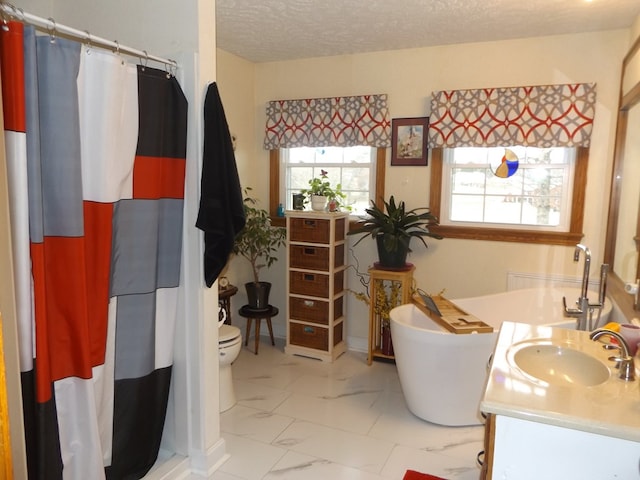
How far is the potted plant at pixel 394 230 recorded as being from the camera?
367 centimetres

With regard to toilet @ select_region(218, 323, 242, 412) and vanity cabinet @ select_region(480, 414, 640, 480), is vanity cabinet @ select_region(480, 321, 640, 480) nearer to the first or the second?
vanity cabinet @ select_region(480, 414, 640, 480)

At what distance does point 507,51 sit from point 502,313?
6.35 feet

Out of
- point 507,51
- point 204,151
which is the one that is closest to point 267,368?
point 204,151

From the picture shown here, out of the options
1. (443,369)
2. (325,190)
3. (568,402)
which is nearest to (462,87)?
(325,190)

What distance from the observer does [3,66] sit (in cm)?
154

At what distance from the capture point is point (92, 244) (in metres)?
1.92

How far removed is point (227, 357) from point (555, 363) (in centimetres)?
191

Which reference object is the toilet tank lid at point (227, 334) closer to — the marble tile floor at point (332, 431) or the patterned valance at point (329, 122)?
the marble tile floor at point (332, 431)

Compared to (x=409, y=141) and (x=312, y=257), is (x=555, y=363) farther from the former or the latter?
(x=409, y=141)

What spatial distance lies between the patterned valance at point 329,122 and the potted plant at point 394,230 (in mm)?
603

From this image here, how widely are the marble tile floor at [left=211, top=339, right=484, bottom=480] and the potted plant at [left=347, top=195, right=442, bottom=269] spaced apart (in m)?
0.92

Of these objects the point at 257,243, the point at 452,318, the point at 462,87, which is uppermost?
the point at 462,87

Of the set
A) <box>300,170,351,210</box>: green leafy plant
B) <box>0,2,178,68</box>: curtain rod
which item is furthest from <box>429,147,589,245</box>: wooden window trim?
<box>0,2,178,68</box>: curtain rod

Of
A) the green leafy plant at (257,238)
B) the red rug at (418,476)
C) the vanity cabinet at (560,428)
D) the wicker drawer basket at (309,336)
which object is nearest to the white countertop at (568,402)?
the vanity cabinet at (560,428)
